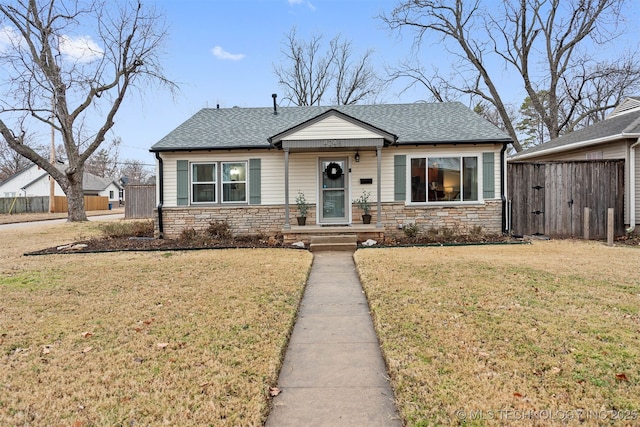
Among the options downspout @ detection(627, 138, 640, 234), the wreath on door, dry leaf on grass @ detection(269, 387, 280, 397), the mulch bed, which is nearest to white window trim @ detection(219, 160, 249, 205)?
the mulch bed

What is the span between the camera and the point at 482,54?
72.3ft

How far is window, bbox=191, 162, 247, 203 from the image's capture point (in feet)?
36.4

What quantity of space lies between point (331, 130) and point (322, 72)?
20890mm

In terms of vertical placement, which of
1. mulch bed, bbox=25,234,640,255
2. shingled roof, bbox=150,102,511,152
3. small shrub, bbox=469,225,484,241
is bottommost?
mulch bed, bbox=25,234,640,255

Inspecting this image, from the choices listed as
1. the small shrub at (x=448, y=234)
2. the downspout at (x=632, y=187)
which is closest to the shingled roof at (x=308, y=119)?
the small shrub at (x=448, y=234)

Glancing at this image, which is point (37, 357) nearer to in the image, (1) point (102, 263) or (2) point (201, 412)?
(2) point (201, 412)

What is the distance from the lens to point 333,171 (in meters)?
11.1

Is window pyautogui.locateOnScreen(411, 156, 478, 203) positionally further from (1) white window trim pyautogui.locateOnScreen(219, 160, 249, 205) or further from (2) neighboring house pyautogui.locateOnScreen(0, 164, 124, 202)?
(2) neighboring house pyautogui.locateOnScreen(0, 164, 124, 202)

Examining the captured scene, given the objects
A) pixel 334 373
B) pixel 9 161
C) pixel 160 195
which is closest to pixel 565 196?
pixel 334 373

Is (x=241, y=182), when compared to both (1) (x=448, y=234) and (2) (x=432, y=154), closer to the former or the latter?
(2) (x=432, y=154)

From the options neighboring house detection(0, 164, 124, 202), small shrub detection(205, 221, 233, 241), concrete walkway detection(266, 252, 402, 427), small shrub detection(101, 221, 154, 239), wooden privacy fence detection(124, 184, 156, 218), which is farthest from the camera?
neighboring house detection(0, 164, 124, 202)

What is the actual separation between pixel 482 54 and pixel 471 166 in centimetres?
1496

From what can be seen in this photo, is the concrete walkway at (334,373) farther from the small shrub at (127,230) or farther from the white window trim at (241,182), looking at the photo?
the small shrub at (127,230)

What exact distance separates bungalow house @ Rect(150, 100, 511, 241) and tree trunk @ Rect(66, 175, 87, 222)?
10.1m
